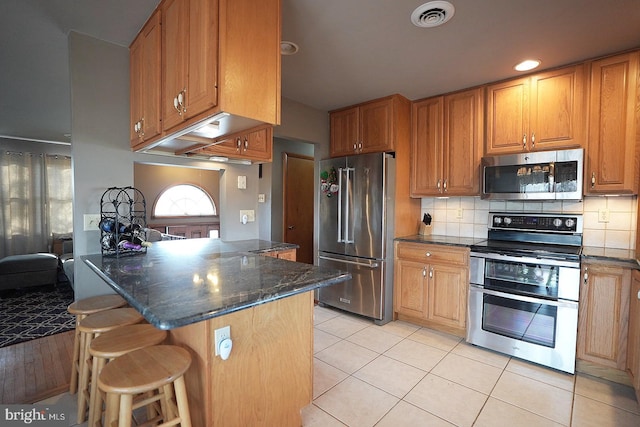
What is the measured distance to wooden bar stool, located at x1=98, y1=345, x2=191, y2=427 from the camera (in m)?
1.03

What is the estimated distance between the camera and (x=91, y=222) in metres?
1.98

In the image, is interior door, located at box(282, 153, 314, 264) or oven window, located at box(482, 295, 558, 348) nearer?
oven window, located at box(482, 295, 558, 348)

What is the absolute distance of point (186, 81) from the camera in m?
1.46

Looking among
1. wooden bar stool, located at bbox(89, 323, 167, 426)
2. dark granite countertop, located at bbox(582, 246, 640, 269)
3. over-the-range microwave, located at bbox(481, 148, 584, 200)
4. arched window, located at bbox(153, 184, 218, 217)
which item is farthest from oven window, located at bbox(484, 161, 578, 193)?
arched window, located at bbox(153, 184, 218, 217)

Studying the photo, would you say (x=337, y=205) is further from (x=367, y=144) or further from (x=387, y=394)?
(x=387, y=394)

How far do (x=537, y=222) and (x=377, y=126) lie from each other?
1.73 metres

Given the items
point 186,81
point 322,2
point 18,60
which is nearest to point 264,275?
point 186,81

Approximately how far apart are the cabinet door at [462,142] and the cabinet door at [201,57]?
2428 millimetres

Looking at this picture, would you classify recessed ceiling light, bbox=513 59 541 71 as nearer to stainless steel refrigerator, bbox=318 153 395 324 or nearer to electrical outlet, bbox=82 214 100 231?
stainless steel refrigerator, bbox=318 153 395 324

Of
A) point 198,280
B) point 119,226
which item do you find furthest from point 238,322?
point 119,226

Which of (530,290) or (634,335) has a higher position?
(530,290)

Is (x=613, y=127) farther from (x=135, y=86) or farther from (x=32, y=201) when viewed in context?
(x=32, y=201)

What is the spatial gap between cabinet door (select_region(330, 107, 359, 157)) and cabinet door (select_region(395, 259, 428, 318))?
1382mm

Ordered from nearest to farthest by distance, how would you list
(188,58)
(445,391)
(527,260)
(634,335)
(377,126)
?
(188,58) → (634,335) → (445,391) → (527,260) → (377,126)
